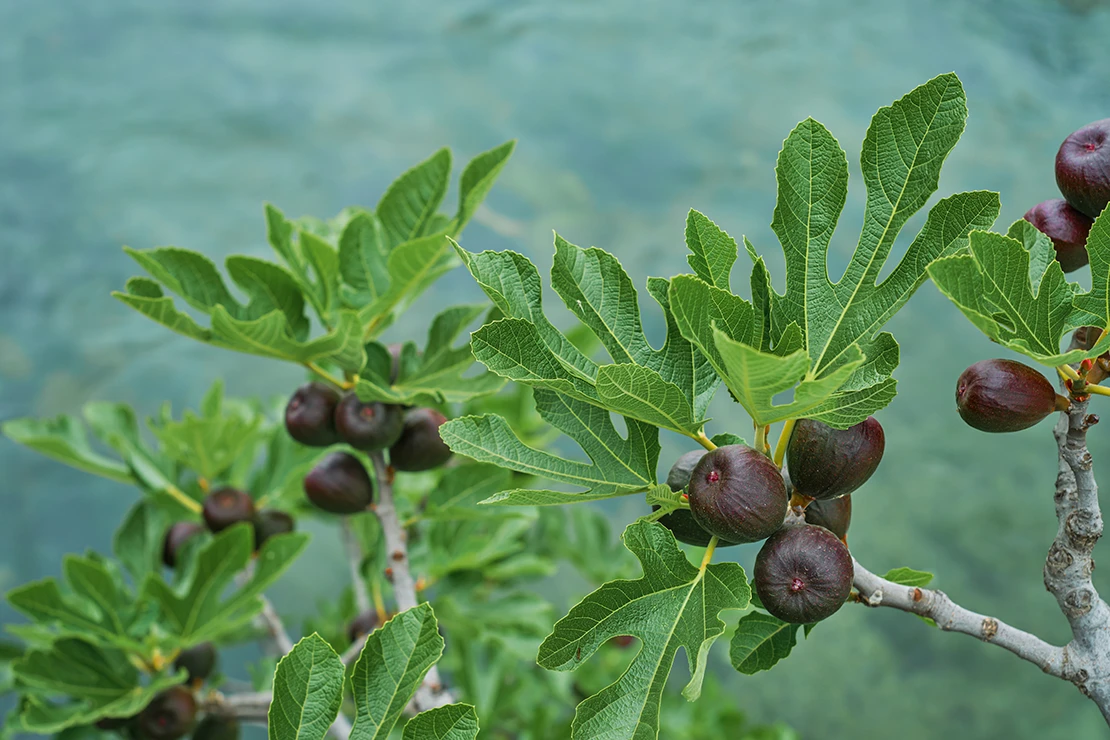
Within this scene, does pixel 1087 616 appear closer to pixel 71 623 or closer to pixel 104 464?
pixel 71 623

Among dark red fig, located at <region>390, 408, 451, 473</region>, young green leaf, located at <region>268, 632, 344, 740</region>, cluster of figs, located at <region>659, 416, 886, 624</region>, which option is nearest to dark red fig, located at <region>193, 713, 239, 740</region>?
dark red fig, located at <region>390, 408, 451, 473</region>

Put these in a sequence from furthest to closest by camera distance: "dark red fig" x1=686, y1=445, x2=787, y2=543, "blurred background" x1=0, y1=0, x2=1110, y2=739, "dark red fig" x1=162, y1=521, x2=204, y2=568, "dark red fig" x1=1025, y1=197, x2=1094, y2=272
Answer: "blurred background" x1=0, y1=0, x2=1110, y2=739
"dark red fig" x1=162, y1=521, x2=204, y2=568
"dark red fig" x1=1025, y1=197, x2=1094, y2=272
"dark red fig" x1=686, y1=445, x2=787, y2=543

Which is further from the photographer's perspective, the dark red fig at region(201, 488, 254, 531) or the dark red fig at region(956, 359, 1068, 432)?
the dark red fig at region(201, 488, 254, 531)

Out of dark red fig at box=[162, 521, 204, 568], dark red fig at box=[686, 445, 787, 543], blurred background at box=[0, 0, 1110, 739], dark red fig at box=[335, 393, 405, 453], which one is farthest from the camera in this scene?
blurred background at box=[0, 0, 1110, 739]

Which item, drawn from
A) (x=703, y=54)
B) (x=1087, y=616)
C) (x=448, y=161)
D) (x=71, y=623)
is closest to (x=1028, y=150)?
(x=703, y=54)

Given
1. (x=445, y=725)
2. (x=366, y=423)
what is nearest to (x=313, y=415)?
(x=366, y=423)

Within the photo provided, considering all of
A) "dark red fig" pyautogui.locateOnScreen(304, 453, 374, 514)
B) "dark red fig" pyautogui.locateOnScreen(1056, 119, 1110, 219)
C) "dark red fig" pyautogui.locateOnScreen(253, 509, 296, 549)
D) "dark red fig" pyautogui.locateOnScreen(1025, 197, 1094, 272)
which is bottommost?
"dark red fig" pyautogui.locateOnScreen(253, 509, 296, 549)

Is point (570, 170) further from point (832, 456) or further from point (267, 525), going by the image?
point (832, 456)

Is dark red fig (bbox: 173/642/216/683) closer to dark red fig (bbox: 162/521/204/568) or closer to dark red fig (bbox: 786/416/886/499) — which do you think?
dark red fig (bbox: 162/521/204/568)
